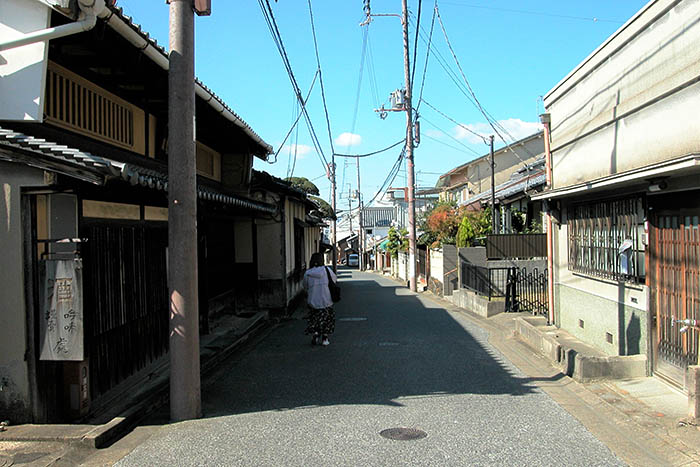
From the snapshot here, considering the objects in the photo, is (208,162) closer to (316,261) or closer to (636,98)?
(316,261)

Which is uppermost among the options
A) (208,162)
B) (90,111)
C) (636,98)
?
(636,98)

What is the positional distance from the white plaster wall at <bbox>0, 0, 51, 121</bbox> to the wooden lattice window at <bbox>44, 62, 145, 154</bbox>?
47 cm

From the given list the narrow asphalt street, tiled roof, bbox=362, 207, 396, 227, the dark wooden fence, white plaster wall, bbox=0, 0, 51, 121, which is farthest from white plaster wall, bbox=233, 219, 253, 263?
tiled roof, bbox=362, 207, 396, 227

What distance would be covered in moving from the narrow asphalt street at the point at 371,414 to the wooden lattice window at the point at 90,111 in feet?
11.9

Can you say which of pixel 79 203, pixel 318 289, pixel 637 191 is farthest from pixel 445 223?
pixel 79 203

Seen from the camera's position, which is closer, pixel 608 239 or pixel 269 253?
pixel 608 239

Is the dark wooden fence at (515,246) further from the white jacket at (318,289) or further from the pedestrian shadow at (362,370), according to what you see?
the white jacket at (318,289)

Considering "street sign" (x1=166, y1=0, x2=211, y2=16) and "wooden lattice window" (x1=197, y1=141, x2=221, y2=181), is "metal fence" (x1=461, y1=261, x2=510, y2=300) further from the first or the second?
"street sign" (x1=166, y1=0, x2=211, y2=16)

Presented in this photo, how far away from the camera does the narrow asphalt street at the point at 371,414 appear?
517cm

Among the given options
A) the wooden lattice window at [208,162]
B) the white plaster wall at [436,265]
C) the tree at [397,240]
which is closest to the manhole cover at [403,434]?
the wooden lattice window at [208,162]

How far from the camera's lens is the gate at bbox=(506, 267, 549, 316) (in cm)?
1556

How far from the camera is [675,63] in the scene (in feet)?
23.2

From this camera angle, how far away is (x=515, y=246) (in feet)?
59.8

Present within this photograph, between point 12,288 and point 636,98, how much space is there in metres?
8.29
